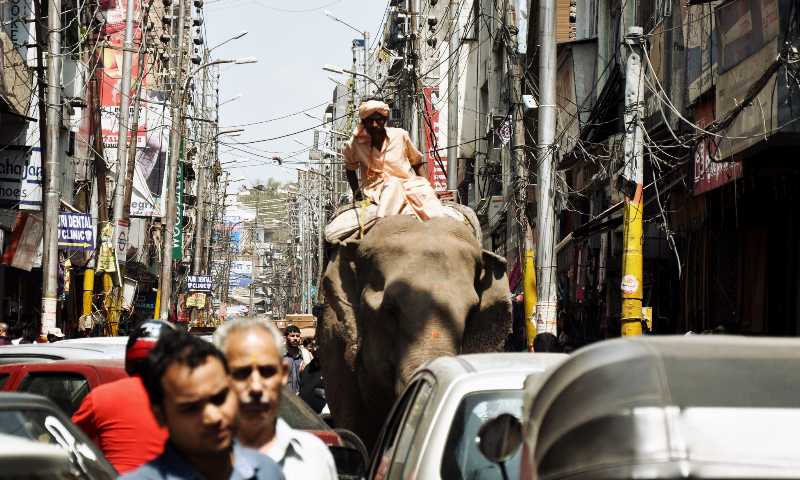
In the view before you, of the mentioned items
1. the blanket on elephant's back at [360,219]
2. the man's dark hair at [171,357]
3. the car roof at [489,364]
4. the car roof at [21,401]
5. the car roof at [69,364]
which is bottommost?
the car roof at [69,364]

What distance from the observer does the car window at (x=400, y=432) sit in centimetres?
677

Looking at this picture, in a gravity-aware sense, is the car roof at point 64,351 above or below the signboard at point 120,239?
below

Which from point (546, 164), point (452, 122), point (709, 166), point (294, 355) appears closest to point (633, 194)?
point (709, 166)

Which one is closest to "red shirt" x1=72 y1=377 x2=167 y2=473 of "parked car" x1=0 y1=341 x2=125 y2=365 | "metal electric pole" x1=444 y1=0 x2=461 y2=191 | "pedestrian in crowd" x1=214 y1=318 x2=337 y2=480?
"pedestrian in crowd" x1=214 y1=318 x2=337 y2=480

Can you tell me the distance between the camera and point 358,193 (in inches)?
520

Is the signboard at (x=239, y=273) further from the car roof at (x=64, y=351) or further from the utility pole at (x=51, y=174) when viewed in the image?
the car roof at (x=64, y=351)

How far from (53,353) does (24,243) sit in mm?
20594

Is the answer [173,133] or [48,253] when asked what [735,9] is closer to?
[48,253]

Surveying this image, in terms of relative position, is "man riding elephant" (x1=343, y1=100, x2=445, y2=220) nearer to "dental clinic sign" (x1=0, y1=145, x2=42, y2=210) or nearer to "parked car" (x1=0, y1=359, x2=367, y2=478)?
"parked car" (x1=0, y1=359, x2=367, y2=478)

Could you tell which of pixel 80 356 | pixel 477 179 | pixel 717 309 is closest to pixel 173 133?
pixel 477 179

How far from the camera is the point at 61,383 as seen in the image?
860 centimetres

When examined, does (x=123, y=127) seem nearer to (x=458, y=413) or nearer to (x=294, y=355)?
(x=294, y=355)

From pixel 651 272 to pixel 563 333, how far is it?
3.24 metres

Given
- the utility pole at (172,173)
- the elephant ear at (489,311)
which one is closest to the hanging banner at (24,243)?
the utility pole at (172,173)
